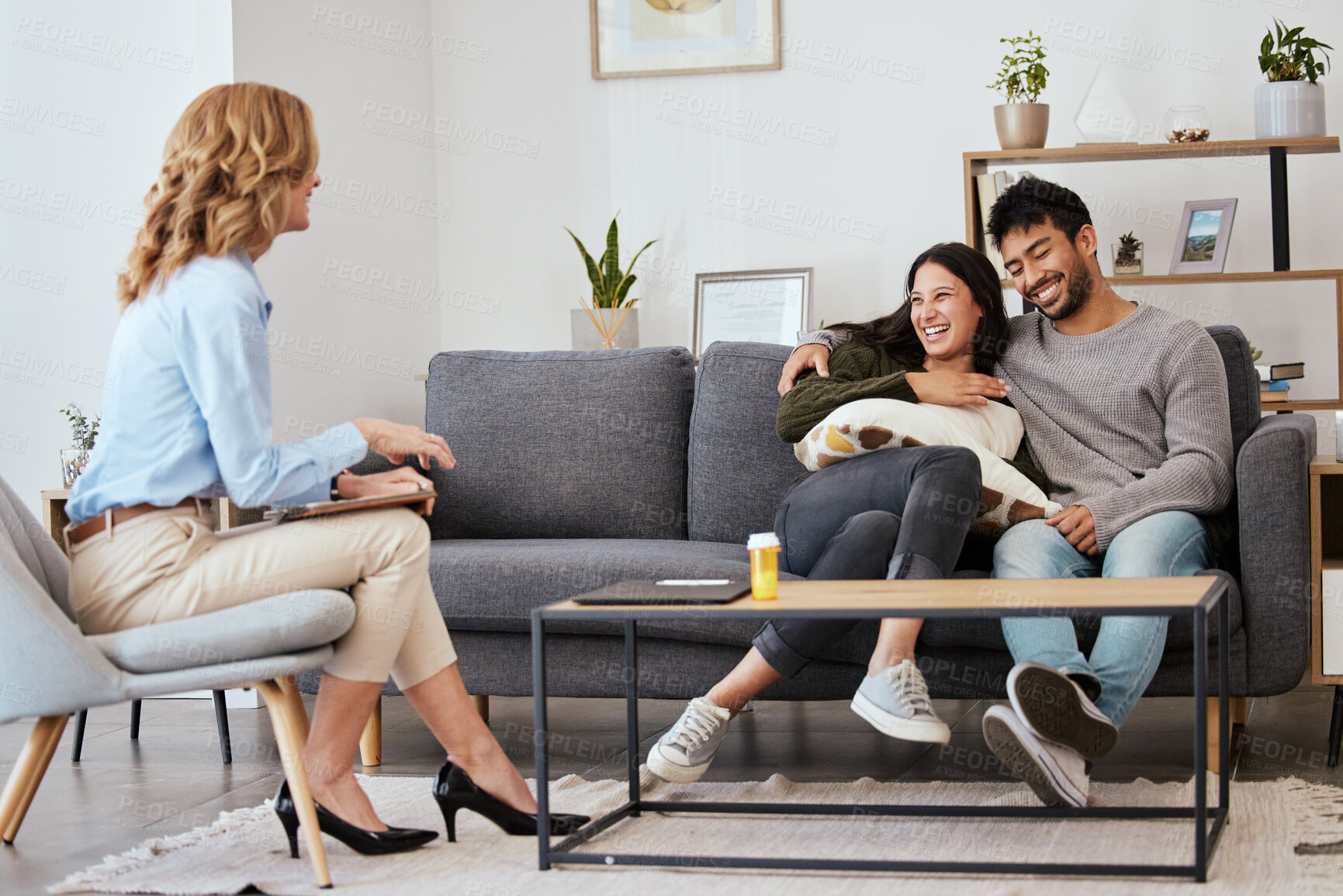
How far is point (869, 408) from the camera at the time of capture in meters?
2.32

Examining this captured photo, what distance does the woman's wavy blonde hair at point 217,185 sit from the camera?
1.75m

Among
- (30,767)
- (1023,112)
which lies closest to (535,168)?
(1023,112)

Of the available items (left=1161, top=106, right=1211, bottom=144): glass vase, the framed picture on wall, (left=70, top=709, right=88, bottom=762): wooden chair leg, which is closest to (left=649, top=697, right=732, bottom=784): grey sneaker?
(left=70, top=709, right=88, bottom=762): wooden chair leg

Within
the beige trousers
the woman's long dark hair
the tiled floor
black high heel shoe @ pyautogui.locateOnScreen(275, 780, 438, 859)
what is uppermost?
the woman's long dark hair

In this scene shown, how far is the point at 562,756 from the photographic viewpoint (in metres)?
2.57

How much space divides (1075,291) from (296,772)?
1635mm

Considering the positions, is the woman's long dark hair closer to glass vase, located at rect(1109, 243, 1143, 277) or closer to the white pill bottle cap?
the white pill bottle cap

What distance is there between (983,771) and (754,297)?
228 centimetres

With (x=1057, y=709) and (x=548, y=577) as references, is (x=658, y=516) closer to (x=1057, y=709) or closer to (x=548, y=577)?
(x=548, y=577)

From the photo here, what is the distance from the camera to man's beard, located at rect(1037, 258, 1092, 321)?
2480 mm

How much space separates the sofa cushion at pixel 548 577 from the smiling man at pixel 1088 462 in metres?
0.41

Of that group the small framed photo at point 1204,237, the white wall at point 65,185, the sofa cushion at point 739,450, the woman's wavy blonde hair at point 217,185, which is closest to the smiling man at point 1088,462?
the sofa cushion at point 739,450

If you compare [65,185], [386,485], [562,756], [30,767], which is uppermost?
[65,185]

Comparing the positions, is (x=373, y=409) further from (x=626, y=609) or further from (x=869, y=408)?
(x=626, y=609)
